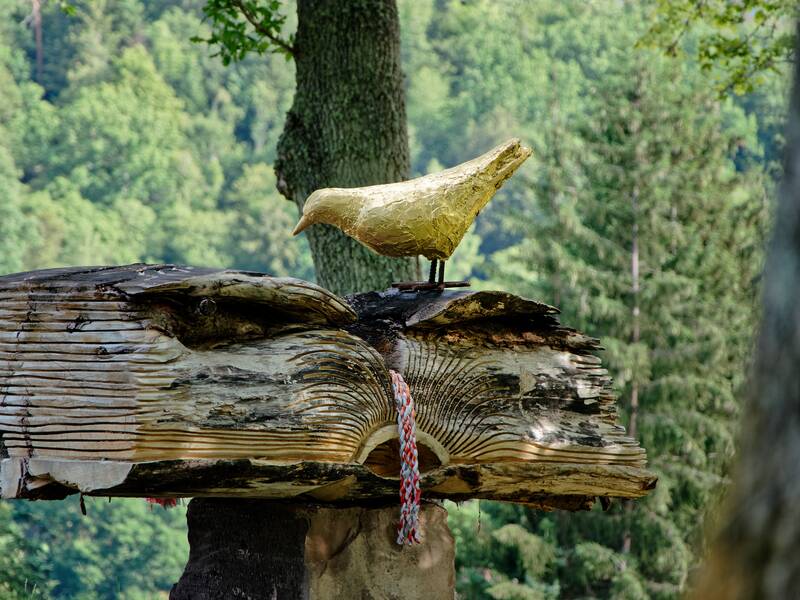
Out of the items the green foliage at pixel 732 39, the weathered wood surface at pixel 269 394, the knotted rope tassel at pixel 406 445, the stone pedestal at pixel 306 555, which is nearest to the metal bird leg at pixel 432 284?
the weathered wood surface at pixel 269 394

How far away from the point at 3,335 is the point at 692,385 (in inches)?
455

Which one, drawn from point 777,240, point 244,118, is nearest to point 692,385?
point 777,240

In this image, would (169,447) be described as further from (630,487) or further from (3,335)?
(630,487)

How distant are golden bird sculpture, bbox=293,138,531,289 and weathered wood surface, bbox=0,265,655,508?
15cm

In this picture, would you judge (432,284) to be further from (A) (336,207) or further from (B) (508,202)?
(B) (508,202)

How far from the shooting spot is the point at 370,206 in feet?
9.35

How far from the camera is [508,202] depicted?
48.2 metres

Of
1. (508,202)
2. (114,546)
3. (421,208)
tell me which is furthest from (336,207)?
(508,202)

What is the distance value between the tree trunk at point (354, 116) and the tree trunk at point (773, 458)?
374 centimetres

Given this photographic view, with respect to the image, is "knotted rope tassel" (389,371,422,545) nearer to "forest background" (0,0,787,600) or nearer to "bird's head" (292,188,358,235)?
"bird's head" (292,188,358,235)

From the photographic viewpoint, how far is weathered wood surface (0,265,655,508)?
7.37 feet

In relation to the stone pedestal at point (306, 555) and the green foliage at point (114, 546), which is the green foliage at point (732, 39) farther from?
the green foliage at point (114, 546)

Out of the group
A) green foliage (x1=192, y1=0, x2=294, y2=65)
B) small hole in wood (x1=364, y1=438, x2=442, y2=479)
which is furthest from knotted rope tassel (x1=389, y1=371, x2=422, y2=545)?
green foliage (x1=192, y1=0, x2=294, y2=65)

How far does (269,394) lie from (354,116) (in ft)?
8.64
